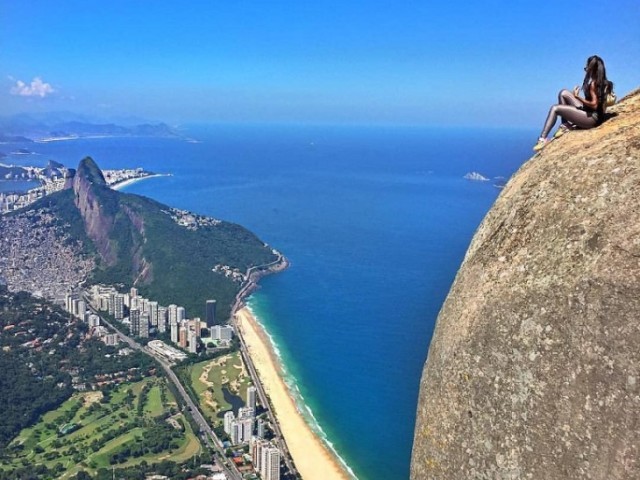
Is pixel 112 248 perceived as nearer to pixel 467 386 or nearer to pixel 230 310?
pixel 230 310

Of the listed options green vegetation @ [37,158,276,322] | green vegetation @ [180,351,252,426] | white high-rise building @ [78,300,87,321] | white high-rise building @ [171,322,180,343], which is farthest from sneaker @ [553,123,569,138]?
white high-rise building @ [78,300,87,321]

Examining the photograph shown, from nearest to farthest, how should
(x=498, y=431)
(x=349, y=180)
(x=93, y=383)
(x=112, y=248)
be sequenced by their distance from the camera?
(x=498, y=431) < (x=93, y=383) < (x=112, y=248) < (x=349, y=180)

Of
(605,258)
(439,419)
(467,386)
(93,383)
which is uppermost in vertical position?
(605,258)

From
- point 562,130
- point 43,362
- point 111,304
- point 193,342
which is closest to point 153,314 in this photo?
point 111,304

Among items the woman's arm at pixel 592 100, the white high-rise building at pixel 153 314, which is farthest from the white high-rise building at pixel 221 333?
the woman's arm at pixel 592 100

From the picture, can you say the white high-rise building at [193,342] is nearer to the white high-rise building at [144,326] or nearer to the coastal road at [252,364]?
the coastal road at [252,364]

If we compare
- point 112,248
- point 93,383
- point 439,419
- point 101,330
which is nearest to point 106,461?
point 93,383
